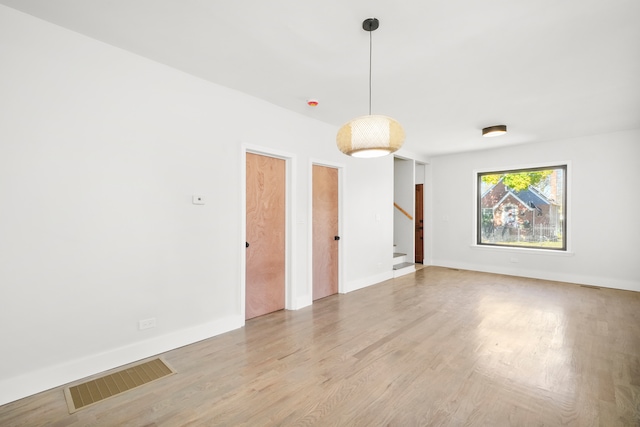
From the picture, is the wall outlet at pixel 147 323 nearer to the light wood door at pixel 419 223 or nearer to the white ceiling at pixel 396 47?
the white ceiling at pixel 396 47

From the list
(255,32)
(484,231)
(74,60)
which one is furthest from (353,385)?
(484,231)

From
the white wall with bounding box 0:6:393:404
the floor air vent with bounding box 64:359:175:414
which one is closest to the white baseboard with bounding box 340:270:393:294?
the white wall with bounding box 0:6:393:404

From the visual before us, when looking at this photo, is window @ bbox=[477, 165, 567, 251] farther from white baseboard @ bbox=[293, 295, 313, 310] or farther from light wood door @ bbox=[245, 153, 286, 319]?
light wood door @ bbox=[245, 153, 286, 319]

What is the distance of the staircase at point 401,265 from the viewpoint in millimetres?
6041

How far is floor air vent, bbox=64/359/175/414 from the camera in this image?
2045 mm

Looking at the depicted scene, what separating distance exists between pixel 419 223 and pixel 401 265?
152 cm

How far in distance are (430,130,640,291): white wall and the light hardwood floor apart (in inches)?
58.1

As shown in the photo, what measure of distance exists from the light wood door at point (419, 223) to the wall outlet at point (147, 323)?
Answer: 620cm

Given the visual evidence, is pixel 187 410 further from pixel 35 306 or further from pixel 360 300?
pixel 360 300

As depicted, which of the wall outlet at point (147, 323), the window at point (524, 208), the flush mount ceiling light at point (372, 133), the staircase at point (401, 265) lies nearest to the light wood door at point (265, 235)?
the wall outlet at point (147, 323)

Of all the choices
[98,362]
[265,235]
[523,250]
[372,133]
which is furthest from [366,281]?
[98,362]

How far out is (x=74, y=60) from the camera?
7.63 feet

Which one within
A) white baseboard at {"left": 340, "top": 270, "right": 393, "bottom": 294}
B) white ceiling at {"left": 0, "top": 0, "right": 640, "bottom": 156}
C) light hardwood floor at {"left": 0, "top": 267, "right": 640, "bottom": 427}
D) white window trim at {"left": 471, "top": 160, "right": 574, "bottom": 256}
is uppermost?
white ceiling at {"left": 0, "top": 0, "right": 640, "bottom": 156}

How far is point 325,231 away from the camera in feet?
15.1
